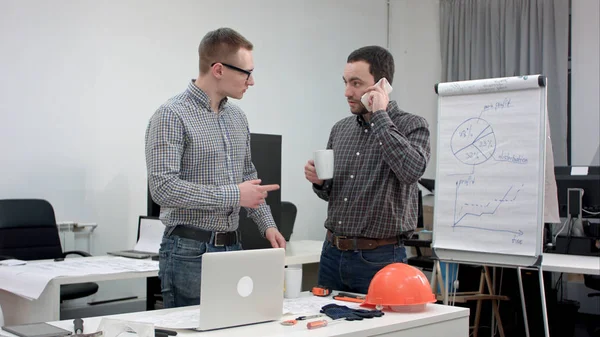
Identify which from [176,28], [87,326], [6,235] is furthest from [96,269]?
[176,28]

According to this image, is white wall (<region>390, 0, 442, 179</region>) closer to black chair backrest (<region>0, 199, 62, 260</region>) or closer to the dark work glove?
black chair backrest (<region>0, 199, 62, 260</region>)

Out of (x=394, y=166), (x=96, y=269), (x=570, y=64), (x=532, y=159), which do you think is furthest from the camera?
(x=570, y=64)

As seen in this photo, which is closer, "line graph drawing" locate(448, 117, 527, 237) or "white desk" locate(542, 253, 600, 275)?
"line graph drawing" locate(448, 117, 527, 237)

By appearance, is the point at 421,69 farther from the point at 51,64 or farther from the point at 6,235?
the point at 6,235

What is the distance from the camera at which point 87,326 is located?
1629mm

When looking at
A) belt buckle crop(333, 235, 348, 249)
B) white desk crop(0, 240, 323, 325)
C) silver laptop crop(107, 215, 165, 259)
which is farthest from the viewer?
silver laptop crop(107, 215, 165, 259)

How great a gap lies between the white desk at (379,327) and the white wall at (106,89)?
9.58 ft

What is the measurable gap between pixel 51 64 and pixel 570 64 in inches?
175

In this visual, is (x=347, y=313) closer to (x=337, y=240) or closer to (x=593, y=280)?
(x=337, y=240)

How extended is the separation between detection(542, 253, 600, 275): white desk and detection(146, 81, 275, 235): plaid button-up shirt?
75.8 inches

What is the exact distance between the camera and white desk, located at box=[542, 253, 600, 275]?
123 inches

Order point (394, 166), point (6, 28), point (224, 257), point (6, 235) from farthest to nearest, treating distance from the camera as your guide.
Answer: point (6, 28) → point (6, 235) → point (394, 166) → point (224, 257)

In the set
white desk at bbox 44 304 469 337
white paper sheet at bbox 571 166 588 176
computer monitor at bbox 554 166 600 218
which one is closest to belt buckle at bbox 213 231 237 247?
white desk at bbox 44 304 469 337

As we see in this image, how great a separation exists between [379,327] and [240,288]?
1.30 feet
